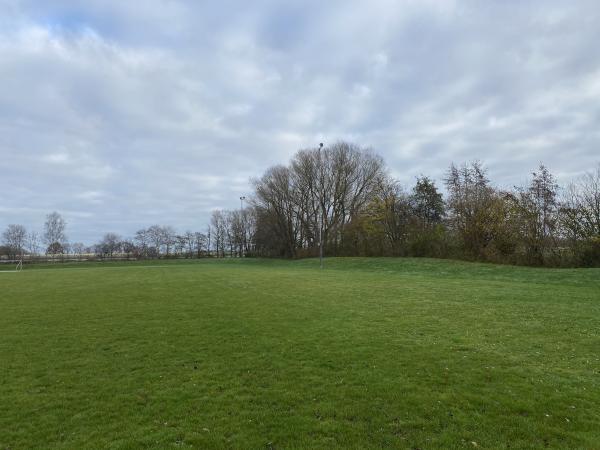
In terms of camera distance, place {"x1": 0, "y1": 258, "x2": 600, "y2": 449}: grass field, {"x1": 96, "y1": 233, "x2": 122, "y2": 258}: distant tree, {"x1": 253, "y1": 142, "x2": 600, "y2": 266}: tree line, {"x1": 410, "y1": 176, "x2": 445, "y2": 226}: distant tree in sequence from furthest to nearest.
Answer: {"x1": 96, "y1": 233, "x2": 122, "y2": 258}: distant tree → {"x1": 410, "y1": 176, "x2": 445, "y2": 226}: distant tree → {"x1": 253, "y1": 142, "x2": 600, "y2": 266}: tree line → {"x1": 0, "y1": 258, "x2": 600, "y2": 449}: grass field

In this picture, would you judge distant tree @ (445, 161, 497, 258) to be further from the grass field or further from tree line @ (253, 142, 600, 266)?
the grass field

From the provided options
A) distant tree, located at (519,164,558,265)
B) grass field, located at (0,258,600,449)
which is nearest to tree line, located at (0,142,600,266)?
distant tree, located at (519,164,558,265)

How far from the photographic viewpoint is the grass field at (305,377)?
4590 mm

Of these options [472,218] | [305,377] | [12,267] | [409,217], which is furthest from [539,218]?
[12,267]

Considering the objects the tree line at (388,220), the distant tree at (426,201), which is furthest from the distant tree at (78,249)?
the distant tree at (426,201)

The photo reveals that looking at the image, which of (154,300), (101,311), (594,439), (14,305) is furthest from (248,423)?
(14,305)

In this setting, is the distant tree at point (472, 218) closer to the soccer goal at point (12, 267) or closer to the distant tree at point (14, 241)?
the soccer goal at point (12, 267)

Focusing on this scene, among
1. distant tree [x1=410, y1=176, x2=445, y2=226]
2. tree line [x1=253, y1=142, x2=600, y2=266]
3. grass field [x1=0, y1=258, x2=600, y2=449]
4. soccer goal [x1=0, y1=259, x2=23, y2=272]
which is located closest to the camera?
grass field [x1=0, y1=258, x2=600, y2=449]

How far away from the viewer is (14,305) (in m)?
15.7

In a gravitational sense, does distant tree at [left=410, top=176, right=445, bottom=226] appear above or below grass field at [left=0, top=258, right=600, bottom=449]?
above

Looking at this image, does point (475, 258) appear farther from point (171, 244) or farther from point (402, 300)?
point (171, 244)

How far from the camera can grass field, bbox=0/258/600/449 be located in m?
4.59

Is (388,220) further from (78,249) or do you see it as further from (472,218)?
(78,249)

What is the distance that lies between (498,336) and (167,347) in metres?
7.77
